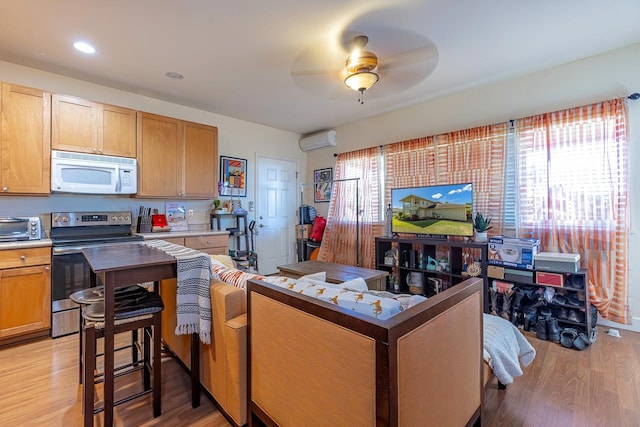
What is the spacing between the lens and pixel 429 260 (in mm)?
3576

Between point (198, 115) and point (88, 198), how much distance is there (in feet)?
5.84

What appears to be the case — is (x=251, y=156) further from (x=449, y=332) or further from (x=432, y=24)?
(x=449, y=332)

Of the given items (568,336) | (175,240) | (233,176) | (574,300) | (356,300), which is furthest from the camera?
(233,176)

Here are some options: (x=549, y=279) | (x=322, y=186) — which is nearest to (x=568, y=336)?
(x=549, y=279)

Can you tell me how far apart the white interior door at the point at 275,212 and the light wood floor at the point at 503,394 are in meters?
2.81

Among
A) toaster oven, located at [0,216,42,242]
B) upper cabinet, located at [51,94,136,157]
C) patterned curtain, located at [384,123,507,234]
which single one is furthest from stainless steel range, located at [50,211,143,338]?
patterned curtain, located at [384,123,507,234]

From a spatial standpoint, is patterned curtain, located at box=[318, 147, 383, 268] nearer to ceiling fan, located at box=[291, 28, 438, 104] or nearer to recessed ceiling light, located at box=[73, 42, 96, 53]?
ceiling fan, located at box=[291, 28, 438, 104]

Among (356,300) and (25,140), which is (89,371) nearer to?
(356,300)

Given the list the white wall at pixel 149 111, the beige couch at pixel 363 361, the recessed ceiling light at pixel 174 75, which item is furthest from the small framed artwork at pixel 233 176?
the beige couch at pixel 363 361

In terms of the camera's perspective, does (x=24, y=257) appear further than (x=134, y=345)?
Yes

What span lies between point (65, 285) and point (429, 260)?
3846 mm

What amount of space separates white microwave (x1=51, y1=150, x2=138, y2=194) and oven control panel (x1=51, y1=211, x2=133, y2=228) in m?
0.28

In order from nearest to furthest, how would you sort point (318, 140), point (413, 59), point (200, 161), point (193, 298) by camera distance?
point (193, 298) < point (413, 59) < point (200, 161) < point (318, 140)

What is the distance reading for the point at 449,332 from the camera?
1.16m
